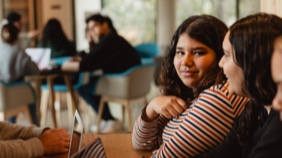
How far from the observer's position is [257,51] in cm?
106

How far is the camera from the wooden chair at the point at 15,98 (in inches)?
179

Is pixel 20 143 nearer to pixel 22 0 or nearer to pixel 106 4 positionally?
pixel 22 0

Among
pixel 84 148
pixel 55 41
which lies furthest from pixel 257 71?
pixel 55 41

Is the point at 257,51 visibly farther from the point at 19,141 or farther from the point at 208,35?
the point at 19,141

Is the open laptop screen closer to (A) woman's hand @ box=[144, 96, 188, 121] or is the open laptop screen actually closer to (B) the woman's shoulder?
(A) woman's hand @ box=[144, 96, 188, 121]

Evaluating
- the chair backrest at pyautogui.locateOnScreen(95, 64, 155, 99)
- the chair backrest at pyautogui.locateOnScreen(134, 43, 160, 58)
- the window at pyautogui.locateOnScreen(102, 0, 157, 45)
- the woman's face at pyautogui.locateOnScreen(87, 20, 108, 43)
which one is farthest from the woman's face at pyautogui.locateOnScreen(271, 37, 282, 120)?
the window at pyautogui.locateOnScreen(102, 0, 157, 45)

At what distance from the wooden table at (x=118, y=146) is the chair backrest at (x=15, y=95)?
2.84m

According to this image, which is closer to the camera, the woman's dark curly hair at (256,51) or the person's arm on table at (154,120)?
the woman's dark curly hair at (256,51)

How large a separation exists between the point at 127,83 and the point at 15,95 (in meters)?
1.13

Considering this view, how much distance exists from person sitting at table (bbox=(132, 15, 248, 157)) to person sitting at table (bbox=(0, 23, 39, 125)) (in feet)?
10.4

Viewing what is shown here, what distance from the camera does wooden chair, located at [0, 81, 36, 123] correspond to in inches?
179

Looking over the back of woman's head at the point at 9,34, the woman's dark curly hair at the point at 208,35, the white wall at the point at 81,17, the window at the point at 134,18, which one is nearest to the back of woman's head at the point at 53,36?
the back of woman's head at the point at 9,34

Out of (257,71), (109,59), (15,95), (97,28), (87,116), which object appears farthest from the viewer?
(87,116)

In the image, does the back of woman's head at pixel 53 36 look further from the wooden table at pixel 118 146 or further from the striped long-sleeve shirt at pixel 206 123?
the striped long-sleeve shirt at pixel 206 123
